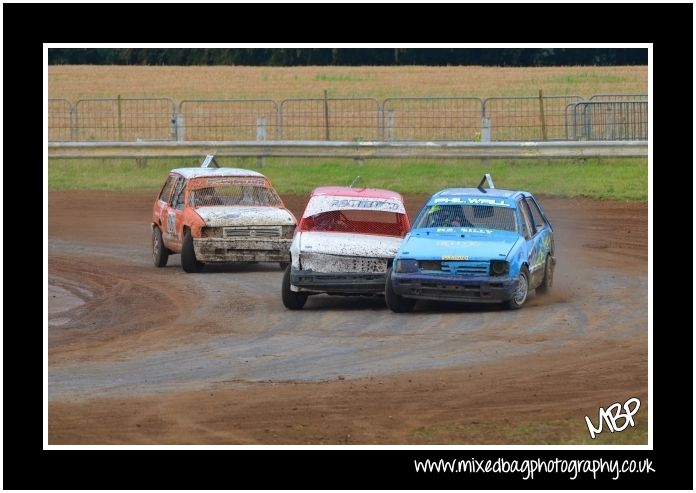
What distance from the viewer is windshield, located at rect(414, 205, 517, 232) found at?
56.2ft

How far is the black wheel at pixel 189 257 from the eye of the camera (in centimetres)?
1972

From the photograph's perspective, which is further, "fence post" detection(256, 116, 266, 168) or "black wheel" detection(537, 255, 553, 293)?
"fence post" detection(256, 116, 266, 168)

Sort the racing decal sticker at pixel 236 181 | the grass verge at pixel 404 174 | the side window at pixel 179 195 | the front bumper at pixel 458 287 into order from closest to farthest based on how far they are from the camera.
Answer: the front bumper at pixel 458 287 < the side window at pixel 179 195 < the racing decal sticker at pixel 236 181 < the grass verge at pixel 404 174

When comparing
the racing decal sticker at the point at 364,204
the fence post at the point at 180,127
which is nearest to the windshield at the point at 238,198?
the racing decal sticker at the point at 364,204

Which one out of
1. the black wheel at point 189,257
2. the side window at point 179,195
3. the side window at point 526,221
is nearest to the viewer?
the side window at point 526,221

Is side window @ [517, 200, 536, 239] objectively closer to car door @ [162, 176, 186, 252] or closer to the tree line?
car door @ [162, 176, 186, 252]

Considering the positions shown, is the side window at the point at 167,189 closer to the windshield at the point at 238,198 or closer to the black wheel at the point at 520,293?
the windshield at the point at 238,198

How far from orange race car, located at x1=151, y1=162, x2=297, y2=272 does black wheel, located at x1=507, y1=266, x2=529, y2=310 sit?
14.3 feet

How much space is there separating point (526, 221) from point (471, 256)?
1.62 metres

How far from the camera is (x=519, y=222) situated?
56.1 ft

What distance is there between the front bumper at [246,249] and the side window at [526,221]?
12.1 ft

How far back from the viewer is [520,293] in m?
16.3

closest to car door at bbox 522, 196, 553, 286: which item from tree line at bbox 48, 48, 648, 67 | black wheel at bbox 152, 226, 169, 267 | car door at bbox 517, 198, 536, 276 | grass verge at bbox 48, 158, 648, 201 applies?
car door at bbox 517, 198, 536, 276

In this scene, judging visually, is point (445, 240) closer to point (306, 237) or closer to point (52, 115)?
point (306, 237)
